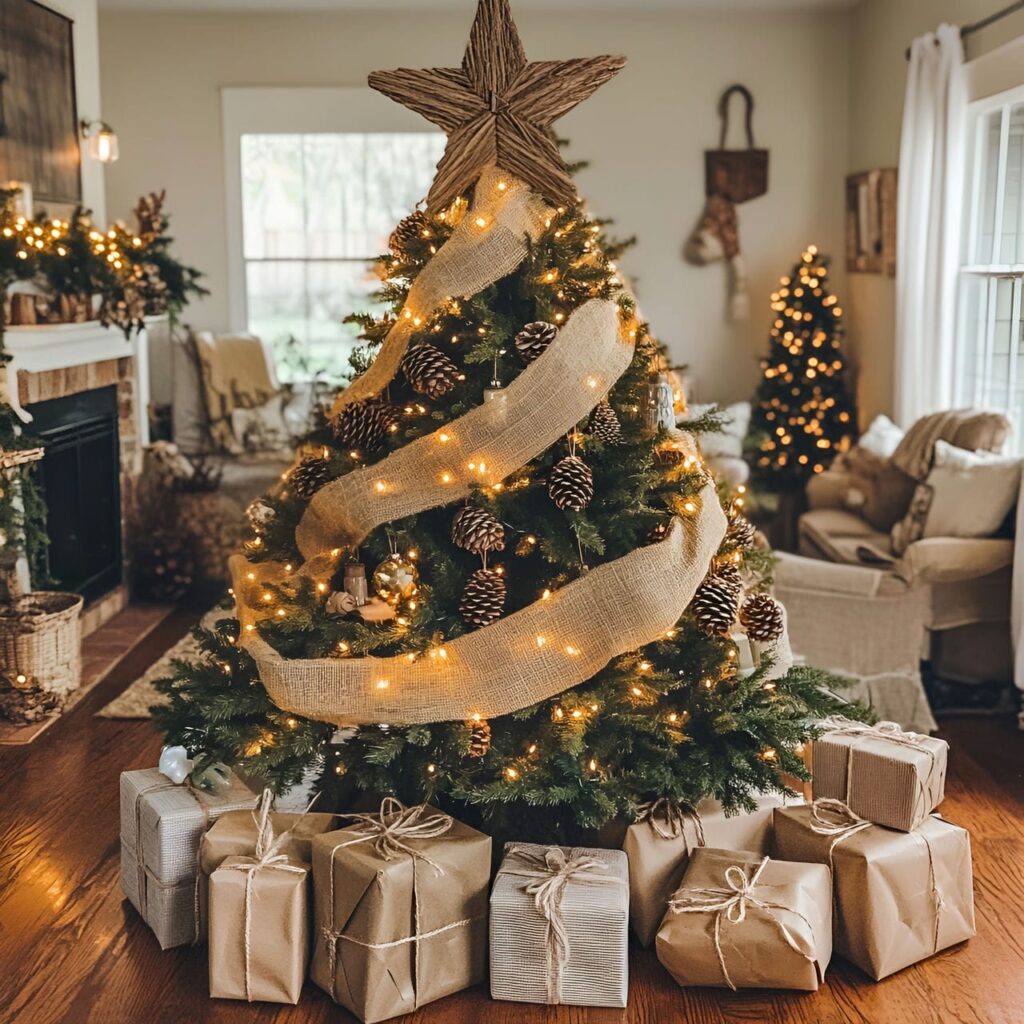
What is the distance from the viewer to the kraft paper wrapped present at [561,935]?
229 centimetres

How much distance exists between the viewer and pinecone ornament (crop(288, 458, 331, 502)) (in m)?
2.74

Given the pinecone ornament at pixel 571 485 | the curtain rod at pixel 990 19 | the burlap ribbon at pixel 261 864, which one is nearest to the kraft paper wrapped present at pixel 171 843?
the burlap ribbon at pixel 261 864

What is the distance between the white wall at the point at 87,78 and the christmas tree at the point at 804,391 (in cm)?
353

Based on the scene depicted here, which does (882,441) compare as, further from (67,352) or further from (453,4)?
(453,4)

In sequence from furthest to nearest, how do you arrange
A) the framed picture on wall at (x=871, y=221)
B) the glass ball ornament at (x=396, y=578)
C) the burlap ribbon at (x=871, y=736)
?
the framed picture on wall at (x=871, y=221) → the burlap ribbon at (x=871, y=736) → the glass ball ornament at (x=396, y=578)

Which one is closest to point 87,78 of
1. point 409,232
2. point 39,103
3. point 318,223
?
point 39,103

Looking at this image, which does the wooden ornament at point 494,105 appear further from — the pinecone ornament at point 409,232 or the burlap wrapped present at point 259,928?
the burlap wrapped present at point 259,928

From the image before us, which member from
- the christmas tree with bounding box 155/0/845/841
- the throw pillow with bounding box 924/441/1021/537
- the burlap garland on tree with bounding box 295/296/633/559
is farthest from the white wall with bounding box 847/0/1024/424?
the burlap garland on tree with bounding box 295/296/633/559

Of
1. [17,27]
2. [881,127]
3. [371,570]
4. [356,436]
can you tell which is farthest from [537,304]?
[881,127]

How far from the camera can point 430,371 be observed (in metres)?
2.53

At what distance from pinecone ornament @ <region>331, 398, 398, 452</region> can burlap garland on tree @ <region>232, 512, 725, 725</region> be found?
1.54 feet

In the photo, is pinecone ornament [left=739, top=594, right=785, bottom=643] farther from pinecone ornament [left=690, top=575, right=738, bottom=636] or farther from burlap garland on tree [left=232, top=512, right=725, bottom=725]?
burlap garland on tree [left=232, top=512, right=725, bottom=725]

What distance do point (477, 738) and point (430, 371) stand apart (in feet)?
2.45

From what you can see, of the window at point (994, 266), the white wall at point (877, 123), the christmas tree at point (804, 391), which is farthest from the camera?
the christmas tree at point (804, 391)
